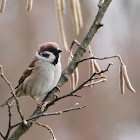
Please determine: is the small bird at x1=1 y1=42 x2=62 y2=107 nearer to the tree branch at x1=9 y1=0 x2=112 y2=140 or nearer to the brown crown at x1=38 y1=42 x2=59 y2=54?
the brown crown at x1=38 y1=42 x2=59 y2=54

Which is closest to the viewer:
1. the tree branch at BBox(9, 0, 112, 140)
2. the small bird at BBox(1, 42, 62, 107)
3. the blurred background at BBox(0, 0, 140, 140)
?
the tree branch at BBox(9, 0, 112, 140)

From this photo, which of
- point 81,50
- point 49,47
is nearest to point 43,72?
point 49,47

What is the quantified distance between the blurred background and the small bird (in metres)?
2.78

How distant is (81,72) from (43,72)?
326 centimetres

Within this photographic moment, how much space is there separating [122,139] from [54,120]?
1.46m

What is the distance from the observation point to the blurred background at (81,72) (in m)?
6.04

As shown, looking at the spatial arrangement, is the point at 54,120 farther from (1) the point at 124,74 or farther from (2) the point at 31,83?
(1) the point at 124,74

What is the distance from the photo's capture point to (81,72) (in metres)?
6.21

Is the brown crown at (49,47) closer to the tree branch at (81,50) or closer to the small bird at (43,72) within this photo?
the small bird at (43,72)

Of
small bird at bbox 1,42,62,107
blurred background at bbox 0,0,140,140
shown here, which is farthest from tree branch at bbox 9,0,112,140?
blurred background at bbox 0,0,140,140

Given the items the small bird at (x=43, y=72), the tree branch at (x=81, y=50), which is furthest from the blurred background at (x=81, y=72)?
the tree branch at (x=81, y=50)

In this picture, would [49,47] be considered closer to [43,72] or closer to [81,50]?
[43,72]

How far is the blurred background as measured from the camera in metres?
6.04

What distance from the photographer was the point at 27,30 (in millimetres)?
7242
